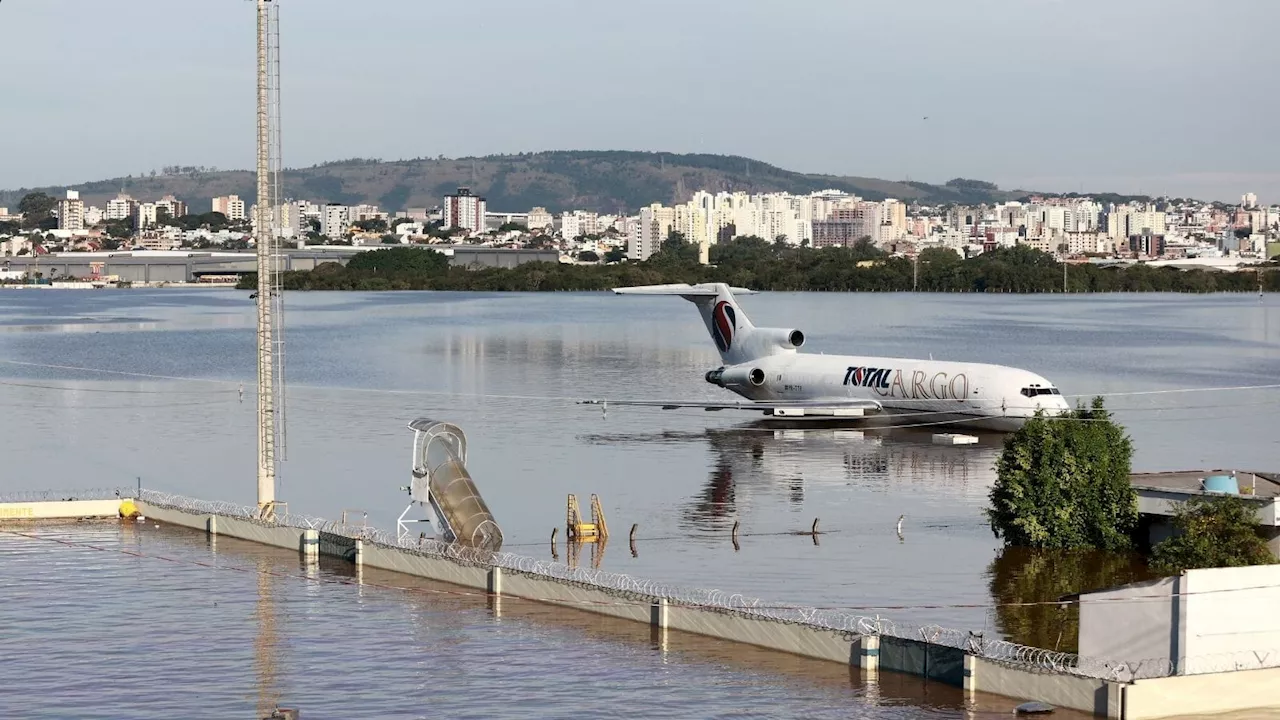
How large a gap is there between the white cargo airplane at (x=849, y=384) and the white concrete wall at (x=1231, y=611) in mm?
42658

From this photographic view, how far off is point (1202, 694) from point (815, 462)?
151ft

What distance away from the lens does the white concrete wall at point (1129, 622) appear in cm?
3488

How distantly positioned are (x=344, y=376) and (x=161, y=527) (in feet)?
267

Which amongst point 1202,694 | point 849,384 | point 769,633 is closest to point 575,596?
point 769,633

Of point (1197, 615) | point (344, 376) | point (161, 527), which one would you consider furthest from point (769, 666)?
point (344, 376)

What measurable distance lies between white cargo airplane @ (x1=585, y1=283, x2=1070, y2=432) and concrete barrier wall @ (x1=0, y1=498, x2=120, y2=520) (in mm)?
28817

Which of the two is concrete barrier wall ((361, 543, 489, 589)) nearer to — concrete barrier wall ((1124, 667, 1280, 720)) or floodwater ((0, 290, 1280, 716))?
floodwater ((0, 290, 1280, 716))

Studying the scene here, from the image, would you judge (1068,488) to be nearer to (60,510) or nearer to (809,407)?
→ (809,407)

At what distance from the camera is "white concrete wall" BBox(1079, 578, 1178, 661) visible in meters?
34.9

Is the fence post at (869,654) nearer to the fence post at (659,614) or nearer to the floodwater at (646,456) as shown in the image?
the fence post at (659,614)

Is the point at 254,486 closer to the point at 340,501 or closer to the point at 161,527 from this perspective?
the point at 340,501

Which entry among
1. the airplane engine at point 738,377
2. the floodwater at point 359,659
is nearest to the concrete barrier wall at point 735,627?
the floodwater at point 359,659

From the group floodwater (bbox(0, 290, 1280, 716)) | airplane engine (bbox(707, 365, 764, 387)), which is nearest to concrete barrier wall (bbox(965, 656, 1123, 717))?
floodwater (bbox(0, 290, 1280, 716))

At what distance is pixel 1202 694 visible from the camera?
111 feet
